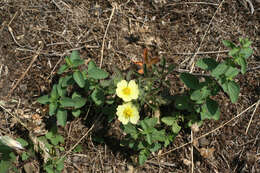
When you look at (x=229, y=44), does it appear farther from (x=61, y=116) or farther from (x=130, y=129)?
(x=61, y=116)

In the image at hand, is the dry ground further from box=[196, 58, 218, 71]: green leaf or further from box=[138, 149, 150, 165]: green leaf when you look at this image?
box=[196, 58, 218, 71]: green leaf

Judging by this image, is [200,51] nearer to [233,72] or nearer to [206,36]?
[206,36]

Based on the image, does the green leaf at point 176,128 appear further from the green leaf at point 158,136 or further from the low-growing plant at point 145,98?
the green leaf at point 158,136

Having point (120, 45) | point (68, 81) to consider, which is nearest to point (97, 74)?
point (68, 81)

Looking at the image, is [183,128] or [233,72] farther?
[183,128]

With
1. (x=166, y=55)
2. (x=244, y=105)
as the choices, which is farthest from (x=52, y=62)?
(x=244, y=105)

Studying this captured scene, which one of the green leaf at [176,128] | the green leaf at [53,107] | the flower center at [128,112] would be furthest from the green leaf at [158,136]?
the green leaf at [53,107]

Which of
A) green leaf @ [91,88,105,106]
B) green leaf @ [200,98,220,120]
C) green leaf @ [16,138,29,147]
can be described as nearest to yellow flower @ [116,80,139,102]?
green leaf @ [91,88,105,106]
